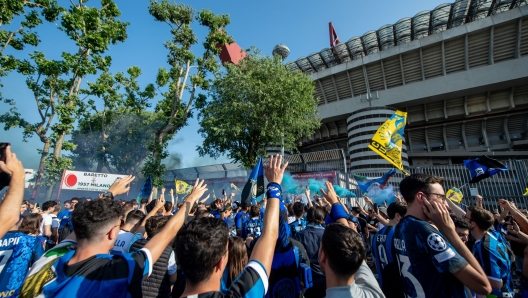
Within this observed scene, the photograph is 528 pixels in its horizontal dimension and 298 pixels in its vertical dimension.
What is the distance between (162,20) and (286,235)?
59.0 feet

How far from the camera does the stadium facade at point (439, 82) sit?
22953 millimetres

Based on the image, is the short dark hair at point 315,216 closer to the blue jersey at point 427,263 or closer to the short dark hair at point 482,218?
the blue jersey at point 427,263

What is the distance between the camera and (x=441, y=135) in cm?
3078

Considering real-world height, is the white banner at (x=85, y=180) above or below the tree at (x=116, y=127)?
below

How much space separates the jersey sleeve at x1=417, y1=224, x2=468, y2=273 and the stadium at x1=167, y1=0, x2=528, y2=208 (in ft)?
55.0

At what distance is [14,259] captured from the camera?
2857mm

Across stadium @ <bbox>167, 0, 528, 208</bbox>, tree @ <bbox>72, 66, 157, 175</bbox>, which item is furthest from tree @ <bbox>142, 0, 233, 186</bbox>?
stadium @ <bbox>167, 0, 528, 208</bbox>

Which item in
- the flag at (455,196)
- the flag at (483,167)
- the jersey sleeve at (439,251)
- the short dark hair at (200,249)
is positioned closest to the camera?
the short dark hair at (200,249)

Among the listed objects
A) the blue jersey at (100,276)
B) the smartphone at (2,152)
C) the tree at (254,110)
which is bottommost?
the blue jersey at (100,276)

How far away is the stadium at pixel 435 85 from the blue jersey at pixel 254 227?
13824mm

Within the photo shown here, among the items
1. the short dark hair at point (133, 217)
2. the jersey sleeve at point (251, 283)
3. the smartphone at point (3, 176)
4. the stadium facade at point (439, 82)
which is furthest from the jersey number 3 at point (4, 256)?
the stadium facade at point (439, 82)

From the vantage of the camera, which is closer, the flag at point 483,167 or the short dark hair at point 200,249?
the short dark hair at point 200,249

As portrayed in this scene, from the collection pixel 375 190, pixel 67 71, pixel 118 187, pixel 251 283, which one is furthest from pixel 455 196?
pixel 67 71

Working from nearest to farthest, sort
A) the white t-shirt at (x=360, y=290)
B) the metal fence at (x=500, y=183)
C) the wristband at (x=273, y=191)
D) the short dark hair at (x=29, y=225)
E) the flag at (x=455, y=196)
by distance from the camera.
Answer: the white t-shirt at (x=360, y=290)
the wristband at (x=273, y=191)
the short dark hair at (x=29, y=225)
the flag at (x=455, y=196)
the metal fence at (x=500, y=183)
